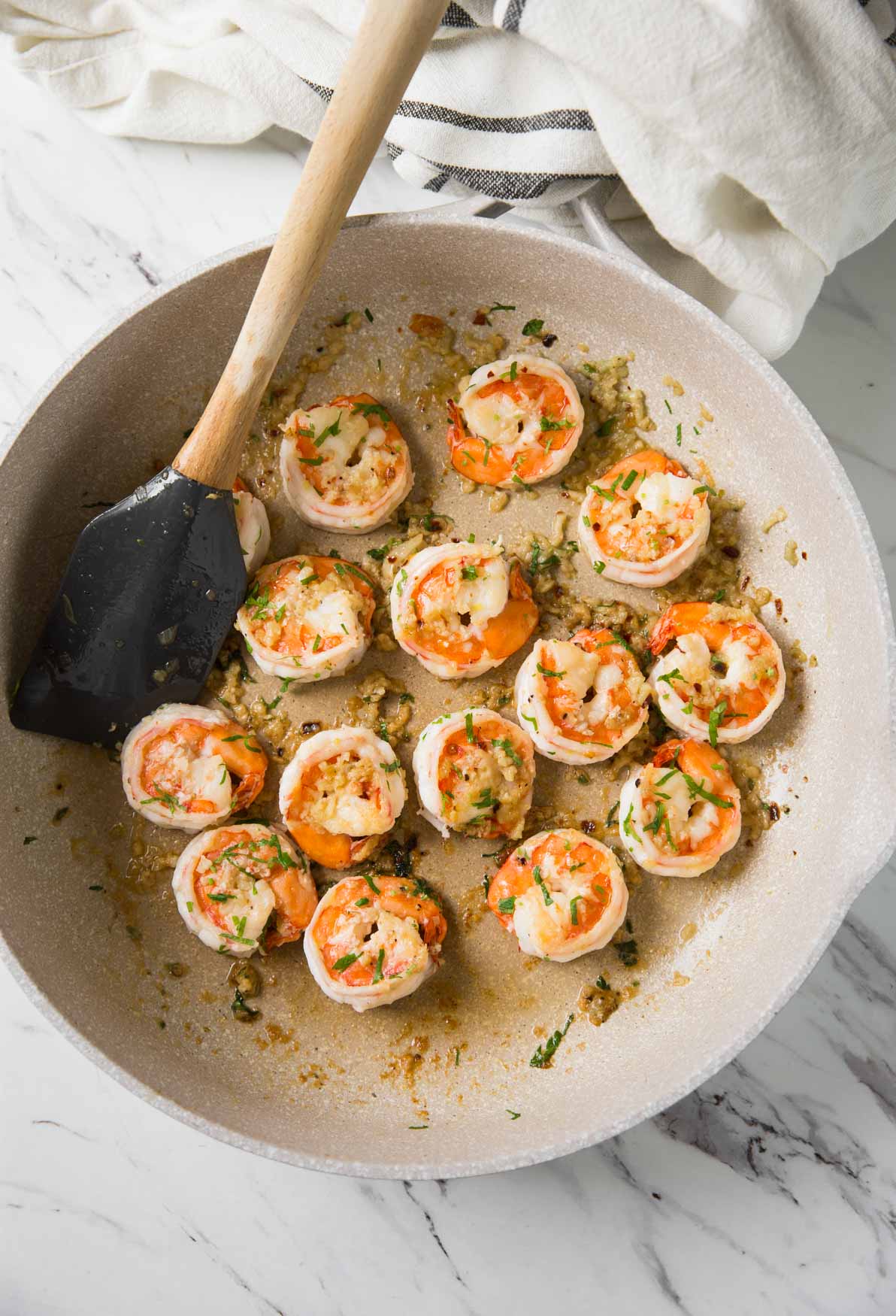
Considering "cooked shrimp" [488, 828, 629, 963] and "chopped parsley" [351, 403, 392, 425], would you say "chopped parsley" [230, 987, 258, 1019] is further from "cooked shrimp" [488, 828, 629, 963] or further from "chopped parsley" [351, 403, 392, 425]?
"chopped parsley" [351, 403, 392, 425]

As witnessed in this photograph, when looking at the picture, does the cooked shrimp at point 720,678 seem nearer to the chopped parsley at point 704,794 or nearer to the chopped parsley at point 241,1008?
the chopped parsley at point 704,794

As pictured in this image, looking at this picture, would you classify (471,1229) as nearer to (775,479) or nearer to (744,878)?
(744,878)

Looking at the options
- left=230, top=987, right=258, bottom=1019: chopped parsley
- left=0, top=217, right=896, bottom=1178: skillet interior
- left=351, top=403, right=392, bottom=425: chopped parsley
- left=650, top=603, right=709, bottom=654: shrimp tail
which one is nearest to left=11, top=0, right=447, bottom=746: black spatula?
left=0, top=217, right=896, bottom=1178: skillet interior

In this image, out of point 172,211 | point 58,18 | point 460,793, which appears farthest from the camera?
point 172,211

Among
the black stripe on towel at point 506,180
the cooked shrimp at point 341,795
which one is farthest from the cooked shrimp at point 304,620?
the black stripe on towel at point 506,180

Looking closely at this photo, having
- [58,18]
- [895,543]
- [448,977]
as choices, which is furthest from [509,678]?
[58,18]

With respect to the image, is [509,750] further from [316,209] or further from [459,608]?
[316,209]
